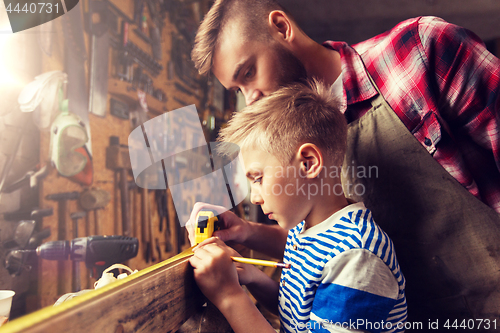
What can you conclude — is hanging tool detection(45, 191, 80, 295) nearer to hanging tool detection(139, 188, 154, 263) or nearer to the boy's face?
hanging tool detection(139, 188, 154, 263)

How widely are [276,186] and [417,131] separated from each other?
0.38m

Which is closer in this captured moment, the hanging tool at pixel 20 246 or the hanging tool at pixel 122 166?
the hanging tool at pixel 20 246

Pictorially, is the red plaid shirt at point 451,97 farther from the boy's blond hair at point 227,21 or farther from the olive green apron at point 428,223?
the boy's blond hair at point 227,21

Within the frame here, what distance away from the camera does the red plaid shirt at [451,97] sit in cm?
61

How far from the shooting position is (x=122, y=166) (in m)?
1.17

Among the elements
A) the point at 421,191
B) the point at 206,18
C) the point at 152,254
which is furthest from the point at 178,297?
the point at 152,254

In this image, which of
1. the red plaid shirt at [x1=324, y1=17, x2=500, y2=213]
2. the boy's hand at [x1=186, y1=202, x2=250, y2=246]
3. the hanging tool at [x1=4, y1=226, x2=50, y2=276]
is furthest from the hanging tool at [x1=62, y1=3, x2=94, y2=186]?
the red plaid shirt at [x1=324, y1=17, x2=500, y2=213]

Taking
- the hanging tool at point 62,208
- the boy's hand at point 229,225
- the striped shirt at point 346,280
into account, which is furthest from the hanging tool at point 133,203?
the striped shirt at point 346,280

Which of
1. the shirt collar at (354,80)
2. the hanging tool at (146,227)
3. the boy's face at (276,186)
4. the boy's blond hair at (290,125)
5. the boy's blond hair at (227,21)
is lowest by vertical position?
the hanging tool at (146,227)

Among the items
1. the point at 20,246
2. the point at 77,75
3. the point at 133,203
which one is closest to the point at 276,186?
the point at 20,246

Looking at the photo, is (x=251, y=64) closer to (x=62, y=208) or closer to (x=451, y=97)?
(x=451, y=97)

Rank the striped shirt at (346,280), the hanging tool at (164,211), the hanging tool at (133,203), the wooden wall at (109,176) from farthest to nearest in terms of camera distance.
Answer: the hanging tool at (164,211)
the hanging tool at (133,203)
the wooden wall at (109,176)
the striped shirt at (346,280)

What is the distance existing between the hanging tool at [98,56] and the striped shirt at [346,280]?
94cm

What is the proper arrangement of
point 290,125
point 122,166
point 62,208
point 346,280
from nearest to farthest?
point 346,280
point 290,125
point 62,208
point 122,166
